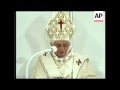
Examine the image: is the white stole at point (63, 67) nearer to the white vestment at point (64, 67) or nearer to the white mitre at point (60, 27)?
the white vestment at point (64, 67)

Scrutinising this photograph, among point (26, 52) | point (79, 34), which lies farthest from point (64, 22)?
point (26, 52)

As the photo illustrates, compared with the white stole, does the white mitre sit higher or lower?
higher

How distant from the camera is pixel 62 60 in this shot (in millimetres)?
2088

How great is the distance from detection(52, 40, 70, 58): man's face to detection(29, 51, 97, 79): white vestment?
0.05 metres

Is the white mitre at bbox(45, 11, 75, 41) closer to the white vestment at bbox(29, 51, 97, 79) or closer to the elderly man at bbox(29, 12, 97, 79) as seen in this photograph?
the elderly man at bbox(29, 12, 97, 79)

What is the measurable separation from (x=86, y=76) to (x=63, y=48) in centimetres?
27

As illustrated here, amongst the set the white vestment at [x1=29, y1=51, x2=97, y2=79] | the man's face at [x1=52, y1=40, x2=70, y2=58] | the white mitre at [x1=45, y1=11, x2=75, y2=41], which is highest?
the white mitre at [x1=45, y1=11, x2=75, y2=41]

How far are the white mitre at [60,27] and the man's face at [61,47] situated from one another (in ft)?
0.14

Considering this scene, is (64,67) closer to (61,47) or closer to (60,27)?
(61,47)

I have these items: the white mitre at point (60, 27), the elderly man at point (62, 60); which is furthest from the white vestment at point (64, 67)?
the white mitre at point (60, 27)

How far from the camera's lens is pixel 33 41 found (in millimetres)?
2441

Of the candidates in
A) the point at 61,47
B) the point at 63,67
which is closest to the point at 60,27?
the point at 61,47

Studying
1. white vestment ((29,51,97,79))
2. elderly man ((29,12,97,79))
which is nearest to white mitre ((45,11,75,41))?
elderly man ((29,12,97,79))

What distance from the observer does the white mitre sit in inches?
82.1
